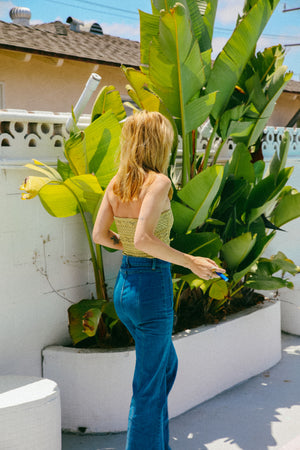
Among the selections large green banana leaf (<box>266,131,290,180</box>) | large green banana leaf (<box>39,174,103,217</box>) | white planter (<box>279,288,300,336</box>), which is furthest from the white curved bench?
white planter (<box>279,288,300,336</box>)

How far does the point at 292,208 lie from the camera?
4.98 meters

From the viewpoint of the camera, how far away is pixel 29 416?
10.6 feet

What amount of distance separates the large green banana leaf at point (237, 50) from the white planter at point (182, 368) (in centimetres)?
188

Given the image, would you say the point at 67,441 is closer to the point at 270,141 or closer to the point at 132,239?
the point at 132,239

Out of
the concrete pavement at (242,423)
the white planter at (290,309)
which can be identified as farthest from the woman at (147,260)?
the white planter at (290,309)

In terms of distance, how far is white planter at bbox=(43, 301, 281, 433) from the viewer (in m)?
3.96

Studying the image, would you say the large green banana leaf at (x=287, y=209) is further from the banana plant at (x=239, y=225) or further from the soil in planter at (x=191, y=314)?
the soil in planter at (x=191, y=314)

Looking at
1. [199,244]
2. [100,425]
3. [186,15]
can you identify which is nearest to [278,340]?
[199,244]

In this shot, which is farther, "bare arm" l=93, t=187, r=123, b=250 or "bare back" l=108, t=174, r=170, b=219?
"bare arm" l=93, t=187, r=123, b=250

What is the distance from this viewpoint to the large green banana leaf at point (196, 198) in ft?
12.7

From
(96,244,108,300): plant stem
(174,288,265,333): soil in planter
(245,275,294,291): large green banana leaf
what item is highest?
(96,244,108,300): plant stem

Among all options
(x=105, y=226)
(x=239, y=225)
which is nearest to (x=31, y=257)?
(x=105, y=226)

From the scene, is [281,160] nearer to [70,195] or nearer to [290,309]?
[290,309]

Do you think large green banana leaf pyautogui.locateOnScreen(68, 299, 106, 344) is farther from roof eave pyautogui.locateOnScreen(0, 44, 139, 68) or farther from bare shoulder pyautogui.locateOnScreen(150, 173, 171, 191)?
roof eave pyautogui.locateOnScreen(0, 44, 139, 68)
